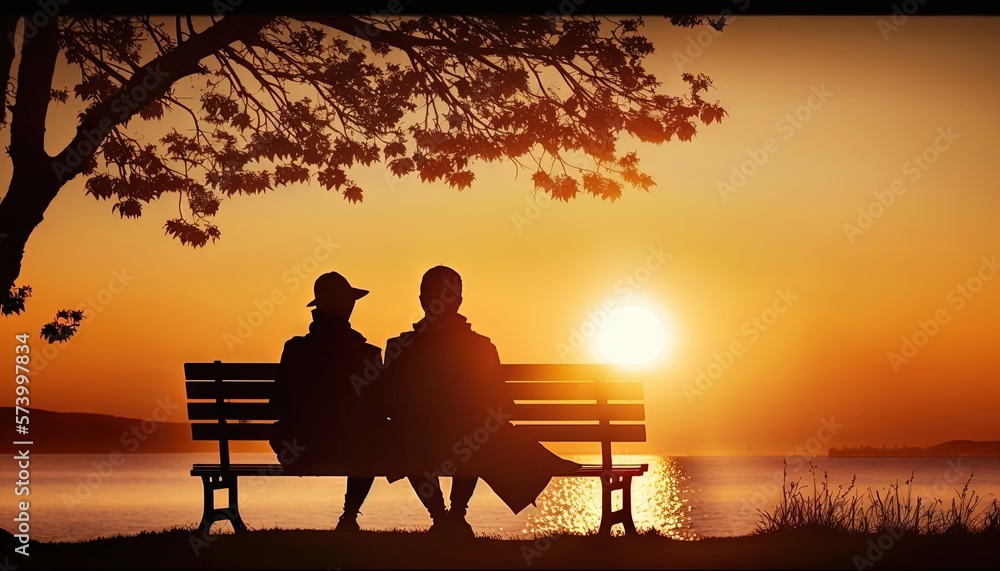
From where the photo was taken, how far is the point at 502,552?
7441 millimetres

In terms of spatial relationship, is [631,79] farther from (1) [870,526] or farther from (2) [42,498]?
(2) [42,498]

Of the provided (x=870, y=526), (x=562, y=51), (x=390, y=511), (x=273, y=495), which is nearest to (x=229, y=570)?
(x=870, y=526)

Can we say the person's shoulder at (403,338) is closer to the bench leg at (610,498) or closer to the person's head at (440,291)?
the person's head at (440,291)

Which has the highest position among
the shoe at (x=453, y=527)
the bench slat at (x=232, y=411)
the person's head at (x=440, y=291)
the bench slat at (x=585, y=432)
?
the person's head at (x=440, y=291)

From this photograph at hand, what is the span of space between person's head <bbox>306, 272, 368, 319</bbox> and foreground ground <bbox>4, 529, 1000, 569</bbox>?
1.71m

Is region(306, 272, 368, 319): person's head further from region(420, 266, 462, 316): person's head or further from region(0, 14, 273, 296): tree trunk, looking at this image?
region(0, 14, 273, 296): tree trunk

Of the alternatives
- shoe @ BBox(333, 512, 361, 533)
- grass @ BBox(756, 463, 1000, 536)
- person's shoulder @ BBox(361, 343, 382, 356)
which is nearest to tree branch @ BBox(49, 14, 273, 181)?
person's shoulder @ BBox(361, 343, 382, 356)

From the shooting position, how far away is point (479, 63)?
11.3 metres

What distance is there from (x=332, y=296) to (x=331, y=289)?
2.1 inches

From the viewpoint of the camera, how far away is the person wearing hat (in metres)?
8.02

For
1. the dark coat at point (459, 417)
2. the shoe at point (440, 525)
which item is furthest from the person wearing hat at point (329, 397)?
the shoe at point (440, 525)

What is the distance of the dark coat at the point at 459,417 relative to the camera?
307 inches

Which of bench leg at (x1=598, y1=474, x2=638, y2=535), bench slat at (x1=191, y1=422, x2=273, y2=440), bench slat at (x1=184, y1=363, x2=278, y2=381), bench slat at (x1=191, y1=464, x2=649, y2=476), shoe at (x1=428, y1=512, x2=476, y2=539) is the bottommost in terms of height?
shoe at (x1=428, y1=512, x2=476, y2=539)

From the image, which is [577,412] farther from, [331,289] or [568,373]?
[331,289]
